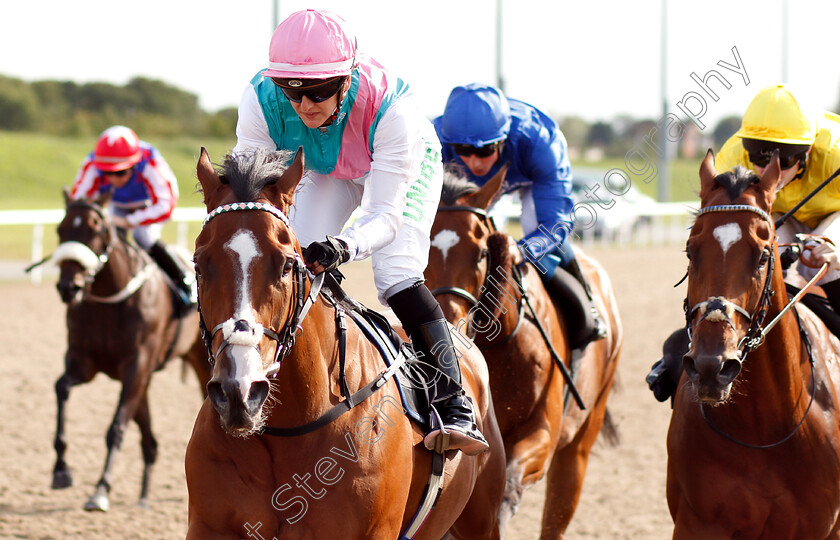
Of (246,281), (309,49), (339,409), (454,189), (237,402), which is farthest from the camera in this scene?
(454,189)

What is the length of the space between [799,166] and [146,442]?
4.31 metres

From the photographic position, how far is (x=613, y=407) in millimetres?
8352

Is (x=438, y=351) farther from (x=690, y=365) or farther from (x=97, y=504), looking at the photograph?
(x=97, y=504)

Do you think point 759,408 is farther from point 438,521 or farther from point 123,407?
point 123,407

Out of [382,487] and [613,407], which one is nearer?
[382,487]

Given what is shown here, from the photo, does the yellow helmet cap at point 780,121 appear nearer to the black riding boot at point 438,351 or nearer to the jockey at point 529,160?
the jockey at point 529,160

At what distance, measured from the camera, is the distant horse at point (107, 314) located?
620cm

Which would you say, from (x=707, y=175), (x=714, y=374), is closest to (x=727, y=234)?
(x=707, y=175)

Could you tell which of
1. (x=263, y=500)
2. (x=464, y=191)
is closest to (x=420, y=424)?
(x=263, y=500)

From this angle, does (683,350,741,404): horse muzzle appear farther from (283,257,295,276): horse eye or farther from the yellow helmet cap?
(283,257,295,276): horse eye

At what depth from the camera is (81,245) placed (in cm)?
629

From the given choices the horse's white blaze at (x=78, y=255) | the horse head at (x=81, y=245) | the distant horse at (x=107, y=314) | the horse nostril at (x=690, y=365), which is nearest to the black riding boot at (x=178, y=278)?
the distant horse at (x=107, y=314)

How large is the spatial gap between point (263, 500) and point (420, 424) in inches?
26.6

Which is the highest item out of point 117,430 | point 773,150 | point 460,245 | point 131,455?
point 773,150
